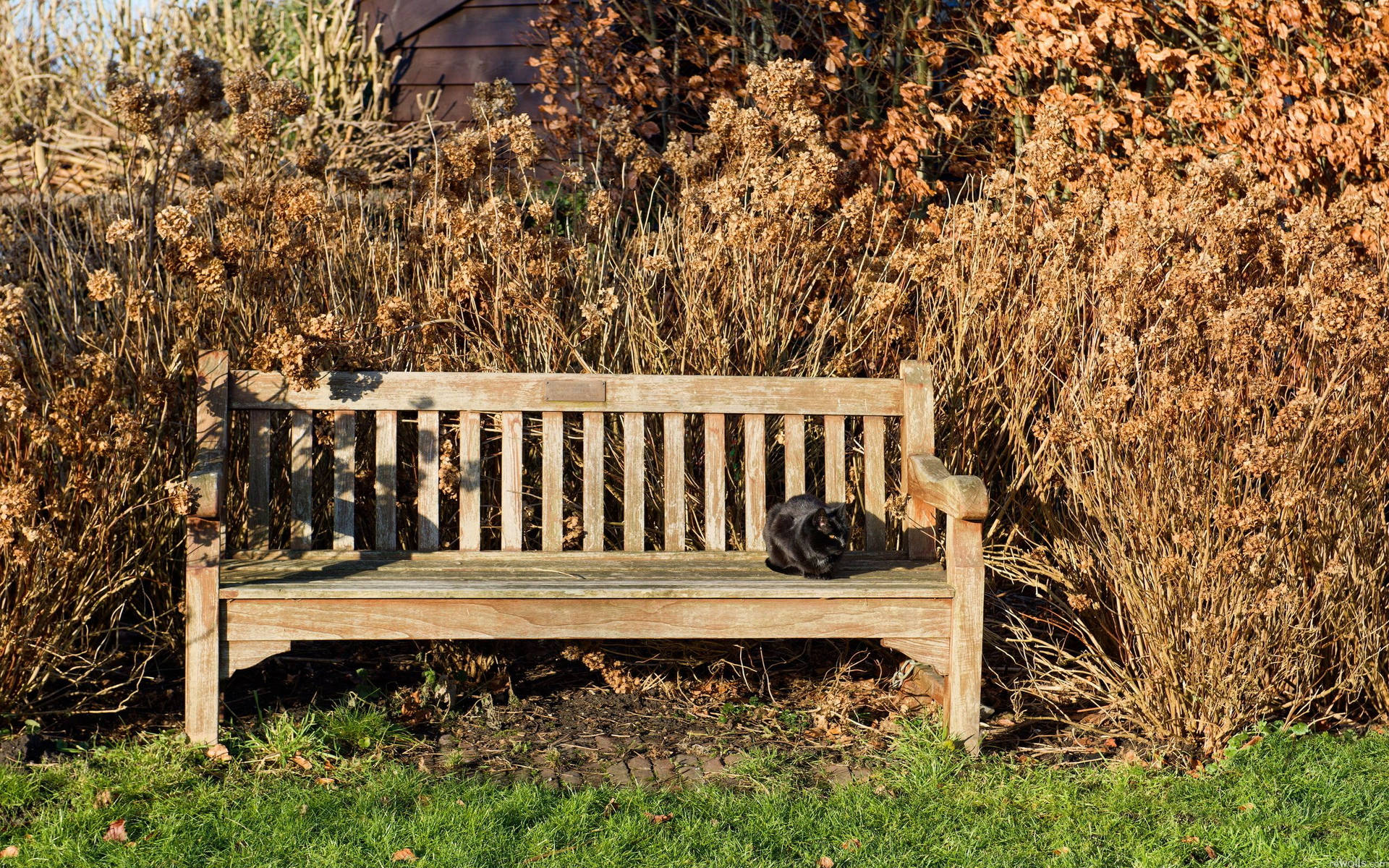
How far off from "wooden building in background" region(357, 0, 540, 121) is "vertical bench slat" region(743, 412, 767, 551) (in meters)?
4.65

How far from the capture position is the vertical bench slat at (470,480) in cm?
438

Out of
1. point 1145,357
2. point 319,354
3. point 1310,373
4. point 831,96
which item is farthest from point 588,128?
point 1310,373

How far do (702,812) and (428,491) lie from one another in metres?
1.52

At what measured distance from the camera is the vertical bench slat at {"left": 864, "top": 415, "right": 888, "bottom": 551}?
15.0 ft

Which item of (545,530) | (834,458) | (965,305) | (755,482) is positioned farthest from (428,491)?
(965,305)

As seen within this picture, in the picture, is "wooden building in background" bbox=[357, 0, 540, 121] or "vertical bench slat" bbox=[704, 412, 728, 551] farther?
"wooden building in background" bbox=[357, 0, 540, 121]

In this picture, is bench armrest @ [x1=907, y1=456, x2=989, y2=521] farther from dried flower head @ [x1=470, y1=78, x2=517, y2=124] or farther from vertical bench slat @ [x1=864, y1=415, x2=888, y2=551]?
dried flower head @ [x1=470, y1=78, x2=517, y2=124]

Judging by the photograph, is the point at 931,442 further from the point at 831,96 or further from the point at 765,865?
the point at 831,96

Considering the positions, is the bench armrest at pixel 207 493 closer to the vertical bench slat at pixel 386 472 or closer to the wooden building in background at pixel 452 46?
the vertical bench slat at pixel 386 472

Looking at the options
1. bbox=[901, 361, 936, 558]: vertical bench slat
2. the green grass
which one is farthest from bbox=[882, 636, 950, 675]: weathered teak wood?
bbox=[901, 361, 936, 558]: vertical bench slat

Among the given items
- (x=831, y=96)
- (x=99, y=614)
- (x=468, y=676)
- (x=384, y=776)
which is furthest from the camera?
(x=831, y=96)

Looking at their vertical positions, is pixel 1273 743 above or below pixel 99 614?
below

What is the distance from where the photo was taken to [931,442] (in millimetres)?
4453

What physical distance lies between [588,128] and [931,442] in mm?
3808
